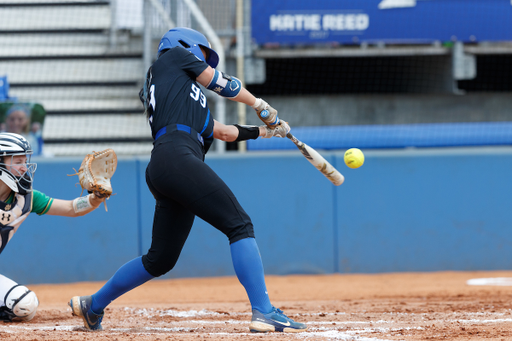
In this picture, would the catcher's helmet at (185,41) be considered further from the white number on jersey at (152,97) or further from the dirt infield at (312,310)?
the dirt infield at (312,310)

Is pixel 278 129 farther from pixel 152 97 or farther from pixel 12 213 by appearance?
pixel 12 213

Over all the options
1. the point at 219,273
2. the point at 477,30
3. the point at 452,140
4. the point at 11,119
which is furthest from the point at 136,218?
the point at 477,30

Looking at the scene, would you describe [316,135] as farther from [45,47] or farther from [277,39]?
[45,47]

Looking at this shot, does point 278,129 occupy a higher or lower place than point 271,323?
higher

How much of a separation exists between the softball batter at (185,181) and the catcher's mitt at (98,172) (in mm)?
471

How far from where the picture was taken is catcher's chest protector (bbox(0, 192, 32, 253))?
3523 mm

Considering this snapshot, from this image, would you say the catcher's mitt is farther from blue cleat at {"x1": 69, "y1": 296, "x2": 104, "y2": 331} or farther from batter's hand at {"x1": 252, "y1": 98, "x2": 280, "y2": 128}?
batter's hand at {"x1": 252, "y1": 98, "x2": 280, "y2": 128}

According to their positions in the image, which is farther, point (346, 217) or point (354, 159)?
point (346, 217)

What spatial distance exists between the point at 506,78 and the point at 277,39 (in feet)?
13.1

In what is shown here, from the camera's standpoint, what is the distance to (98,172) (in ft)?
11.9

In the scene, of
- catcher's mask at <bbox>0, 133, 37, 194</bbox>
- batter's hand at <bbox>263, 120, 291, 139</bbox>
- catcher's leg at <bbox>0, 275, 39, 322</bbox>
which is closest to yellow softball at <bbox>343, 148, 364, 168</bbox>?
batter's hand at <bbox>263, 120, 291, 139</bbox>

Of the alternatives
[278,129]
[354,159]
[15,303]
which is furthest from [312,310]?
[15,303]

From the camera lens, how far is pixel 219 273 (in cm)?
583

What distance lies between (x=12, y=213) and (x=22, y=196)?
0.43 feet
